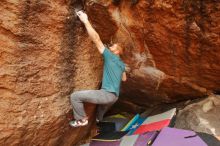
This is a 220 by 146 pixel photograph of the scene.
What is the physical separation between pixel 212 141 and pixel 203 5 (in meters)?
1.89

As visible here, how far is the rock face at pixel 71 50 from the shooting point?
4.49m

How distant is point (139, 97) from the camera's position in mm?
6555

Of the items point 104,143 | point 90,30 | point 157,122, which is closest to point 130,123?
point 157,122

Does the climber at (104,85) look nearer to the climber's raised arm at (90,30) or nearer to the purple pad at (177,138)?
the climber's raised arm at (90,30)

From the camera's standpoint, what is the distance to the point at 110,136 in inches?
231

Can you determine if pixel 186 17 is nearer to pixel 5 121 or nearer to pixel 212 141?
pixel 212 141

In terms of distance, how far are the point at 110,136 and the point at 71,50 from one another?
5.71ft

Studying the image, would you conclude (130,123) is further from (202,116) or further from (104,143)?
(202,116)

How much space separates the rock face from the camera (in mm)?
4488

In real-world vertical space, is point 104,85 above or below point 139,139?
above

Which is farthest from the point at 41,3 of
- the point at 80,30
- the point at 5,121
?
the point at 5,121

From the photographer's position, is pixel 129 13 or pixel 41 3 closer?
pixel 41 3

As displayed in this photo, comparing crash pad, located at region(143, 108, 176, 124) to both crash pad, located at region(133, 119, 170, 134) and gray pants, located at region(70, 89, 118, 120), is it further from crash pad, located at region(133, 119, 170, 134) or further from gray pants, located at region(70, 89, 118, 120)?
gray pants, located at region(70, 89, 118, 120)

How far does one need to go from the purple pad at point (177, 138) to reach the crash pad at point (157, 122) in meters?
0.39
